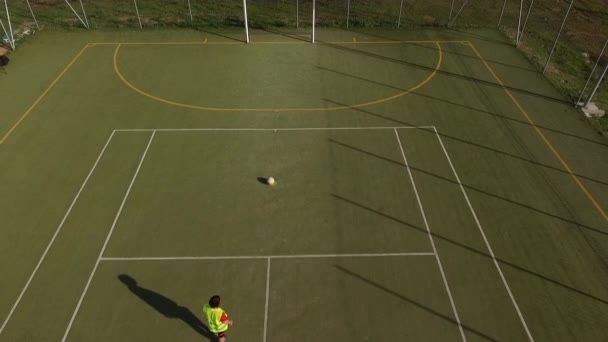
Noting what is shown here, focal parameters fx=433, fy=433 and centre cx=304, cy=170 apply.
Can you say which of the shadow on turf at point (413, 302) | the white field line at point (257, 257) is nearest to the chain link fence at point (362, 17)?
the white field line at point (257, 257)

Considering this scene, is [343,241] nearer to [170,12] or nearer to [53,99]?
[53,99]

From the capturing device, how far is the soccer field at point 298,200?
12.3 meters

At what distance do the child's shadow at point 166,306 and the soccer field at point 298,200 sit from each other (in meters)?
0.05

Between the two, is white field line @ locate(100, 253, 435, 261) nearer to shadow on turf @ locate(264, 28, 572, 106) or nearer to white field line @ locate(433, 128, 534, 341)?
white field line @ locate(433, 128, 534, 341)

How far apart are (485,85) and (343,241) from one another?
13257mm

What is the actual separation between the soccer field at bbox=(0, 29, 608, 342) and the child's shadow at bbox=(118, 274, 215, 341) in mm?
48

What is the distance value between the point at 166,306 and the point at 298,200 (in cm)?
573

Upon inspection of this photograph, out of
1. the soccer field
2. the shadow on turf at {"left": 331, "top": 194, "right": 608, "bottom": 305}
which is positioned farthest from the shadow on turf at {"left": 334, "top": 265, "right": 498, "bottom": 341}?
the shadow on turf at {"left": 331, "top": 194, "right": 608, "bottom": 305}

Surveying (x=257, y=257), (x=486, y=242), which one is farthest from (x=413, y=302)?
(x=257, y=257)

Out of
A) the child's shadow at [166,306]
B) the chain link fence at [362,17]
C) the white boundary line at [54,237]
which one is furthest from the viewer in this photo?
the chain link fence at [362,17]

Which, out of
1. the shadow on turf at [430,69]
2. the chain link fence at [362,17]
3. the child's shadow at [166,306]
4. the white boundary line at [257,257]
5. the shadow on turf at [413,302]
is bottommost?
the child's shadow at [166,306]

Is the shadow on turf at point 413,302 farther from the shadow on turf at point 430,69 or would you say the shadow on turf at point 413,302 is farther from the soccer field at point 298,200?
the shadow on turf at point 430,69

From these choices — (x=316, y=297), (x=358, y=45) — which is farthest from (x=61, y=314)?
(x=358, y=45)

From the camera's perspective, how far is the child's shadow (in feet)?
39.1
